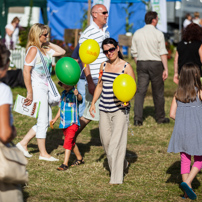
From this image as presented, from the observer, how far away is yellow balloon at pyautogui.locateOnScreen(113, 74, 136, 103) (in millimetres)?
4879

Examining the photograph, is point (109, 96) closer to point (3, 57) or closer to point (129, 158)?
point (129, 158)

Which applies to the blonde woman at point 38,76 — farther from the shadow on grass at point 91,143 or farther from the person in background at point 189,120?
the person in background at point 189,120

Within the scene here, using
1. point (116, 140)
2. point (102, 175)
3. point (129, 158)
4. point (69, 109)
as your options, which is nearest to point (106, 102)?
point (116, 140)

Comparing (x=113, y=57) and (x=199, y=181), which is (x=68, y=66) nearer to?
(x=113, y=57)

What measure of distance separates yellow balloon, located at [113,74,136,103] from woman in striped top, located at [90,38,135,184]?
0.30m

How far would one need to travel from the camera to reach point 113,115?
17.5 feet

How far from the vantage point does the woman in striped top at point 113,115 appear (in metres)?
5.27

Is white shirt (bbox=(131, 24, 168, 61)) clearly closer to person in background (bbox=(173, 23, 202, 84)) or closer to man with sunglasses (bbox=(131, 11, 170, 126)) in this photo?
man with sunglasses (bbox=(131, 11, 170, 126))

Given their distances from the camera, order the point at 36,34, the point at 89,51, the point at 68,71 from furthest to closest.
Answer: the point at 36,34
the point at 89,51
the point at 68,71

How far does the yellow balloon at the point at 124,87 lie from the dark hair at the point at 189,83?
56cm

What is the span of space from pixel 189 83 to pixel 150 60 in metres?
4.13

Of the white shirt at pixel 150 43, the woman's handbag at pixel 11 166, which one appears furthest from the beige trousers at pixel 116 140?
the white shirt at pixel 150 43

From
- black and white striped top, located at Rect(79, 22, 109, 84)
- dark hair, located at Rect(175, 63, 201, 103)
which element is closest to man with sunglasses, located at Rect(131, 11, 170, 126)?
black and white striped top, located at Rect(79, 22, 109, 84)

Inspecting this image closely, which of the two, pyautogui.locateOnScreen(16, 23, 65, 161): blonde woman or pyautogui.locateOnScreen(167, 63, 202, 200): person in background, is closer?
pyautogui.locateOnScreen(167, 63, 202, 200): person in background
